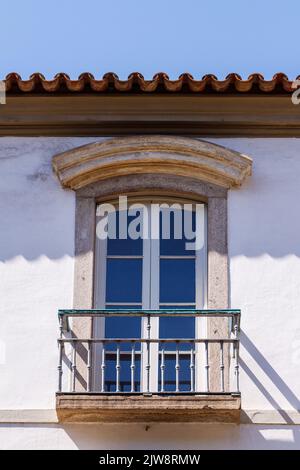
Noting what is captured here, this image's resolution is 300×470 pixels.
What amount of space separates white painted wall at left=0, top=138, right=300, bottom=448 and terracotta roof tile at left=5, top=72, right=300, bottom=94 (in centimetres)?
44

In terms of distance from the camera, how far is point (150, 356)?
10.7 metres

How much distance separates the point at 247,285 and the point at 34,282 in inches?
68.0

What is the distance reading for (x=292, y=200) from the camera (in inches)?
440

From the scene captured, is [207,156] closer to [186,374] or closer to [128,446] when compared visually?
Answer: [186,374]

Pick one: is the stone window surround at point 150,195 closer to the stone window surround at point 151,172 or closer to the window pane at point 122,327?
the stone window surround at point 151,172

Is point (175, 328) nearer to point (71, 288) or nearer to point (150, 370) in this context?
point (150, 370)

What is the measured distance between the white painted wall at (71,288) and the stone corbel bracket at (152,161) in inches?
6.2

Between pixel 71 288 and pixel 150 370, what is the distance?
94 centimetres

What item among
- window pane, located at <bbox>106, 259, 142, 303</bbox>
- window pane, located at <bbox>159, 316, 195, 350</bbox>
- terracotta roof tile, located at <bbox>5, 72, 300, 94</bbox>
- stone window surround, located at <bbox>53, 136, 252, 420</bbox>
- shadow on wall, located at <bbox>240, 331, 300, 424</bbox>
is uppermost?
terracotta roof tile, located at <bbox>5, 72, 300, 94</bbox>

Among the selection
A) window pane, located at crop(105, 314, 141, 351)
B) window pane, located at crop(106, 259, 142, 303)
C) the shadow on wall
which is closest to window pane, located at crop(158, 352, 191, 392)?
window pane, located at crop(105, 314, 141, 351)

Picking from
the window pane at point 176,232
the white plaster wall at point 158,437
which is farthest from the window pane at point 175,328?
the white plaster wall at point 158,437

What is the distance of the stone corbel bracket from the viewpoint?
11227 mm

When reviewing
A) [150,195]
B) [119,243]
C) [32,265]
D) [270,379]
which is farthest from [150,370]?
[150,195]

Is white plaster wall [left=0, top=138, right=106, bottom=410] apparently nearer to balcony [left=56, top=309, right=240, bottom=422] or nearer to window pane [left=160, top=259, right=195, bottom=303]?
balcony [left=56, top=309, right=240, bottom=422]
